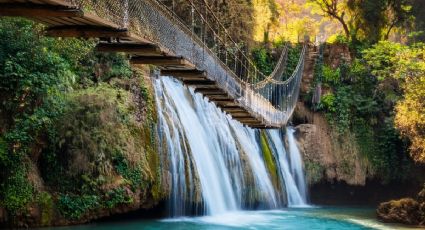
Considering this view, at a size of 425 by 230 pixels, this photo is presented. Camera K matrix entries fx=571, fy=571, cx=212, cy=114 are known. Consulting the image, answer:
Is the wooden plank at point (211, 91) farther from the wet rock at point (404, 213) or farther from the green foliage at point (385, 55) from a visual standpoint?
→ the green foliage at point (385, 55)

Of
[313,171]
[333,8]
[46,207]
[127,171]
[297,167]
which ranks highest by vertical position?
[333,8]

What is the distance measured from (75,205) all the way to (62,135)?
1.52m

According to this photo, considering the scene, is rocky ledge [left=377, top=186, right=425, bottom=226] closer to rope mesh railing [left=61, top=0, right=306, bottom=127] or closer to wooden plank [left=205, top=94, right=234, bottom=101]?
rope mesh railing [left=61, top=0, right=306, bottom=127]

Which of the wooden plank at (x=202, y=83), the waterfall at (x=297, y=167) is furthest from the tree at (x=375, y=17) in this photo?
the wooden plank at (x=202, y=83)

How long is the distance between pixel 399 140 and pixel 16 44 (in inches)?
633

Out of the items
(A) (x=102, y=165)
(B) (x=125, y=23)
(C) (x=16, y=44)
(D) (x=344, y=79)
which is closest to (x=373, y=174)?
(D) (x=344, y=79)

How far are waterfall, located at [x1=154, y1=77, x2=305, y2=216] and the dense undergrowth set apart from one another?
0.78m

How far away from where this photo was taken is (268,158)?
64.4ft

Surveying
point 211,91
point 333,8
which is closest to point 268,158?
point 211,91

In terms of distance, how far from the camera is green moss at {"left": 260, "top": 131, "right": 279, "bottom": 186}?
19.3 metres

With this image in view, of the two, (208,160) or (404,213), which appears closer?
(404,213)

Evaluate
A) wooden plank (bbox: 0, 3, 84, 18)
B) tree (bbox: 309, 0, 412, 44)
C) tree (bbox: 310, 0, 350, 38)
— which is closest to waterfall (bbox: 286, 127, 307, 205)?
tree (bbox: 309, 0, 412, 44)

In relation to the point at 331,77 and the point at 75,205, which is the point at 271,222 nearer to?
the point at 75,205

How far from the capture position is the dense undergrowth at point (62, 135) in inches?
452
